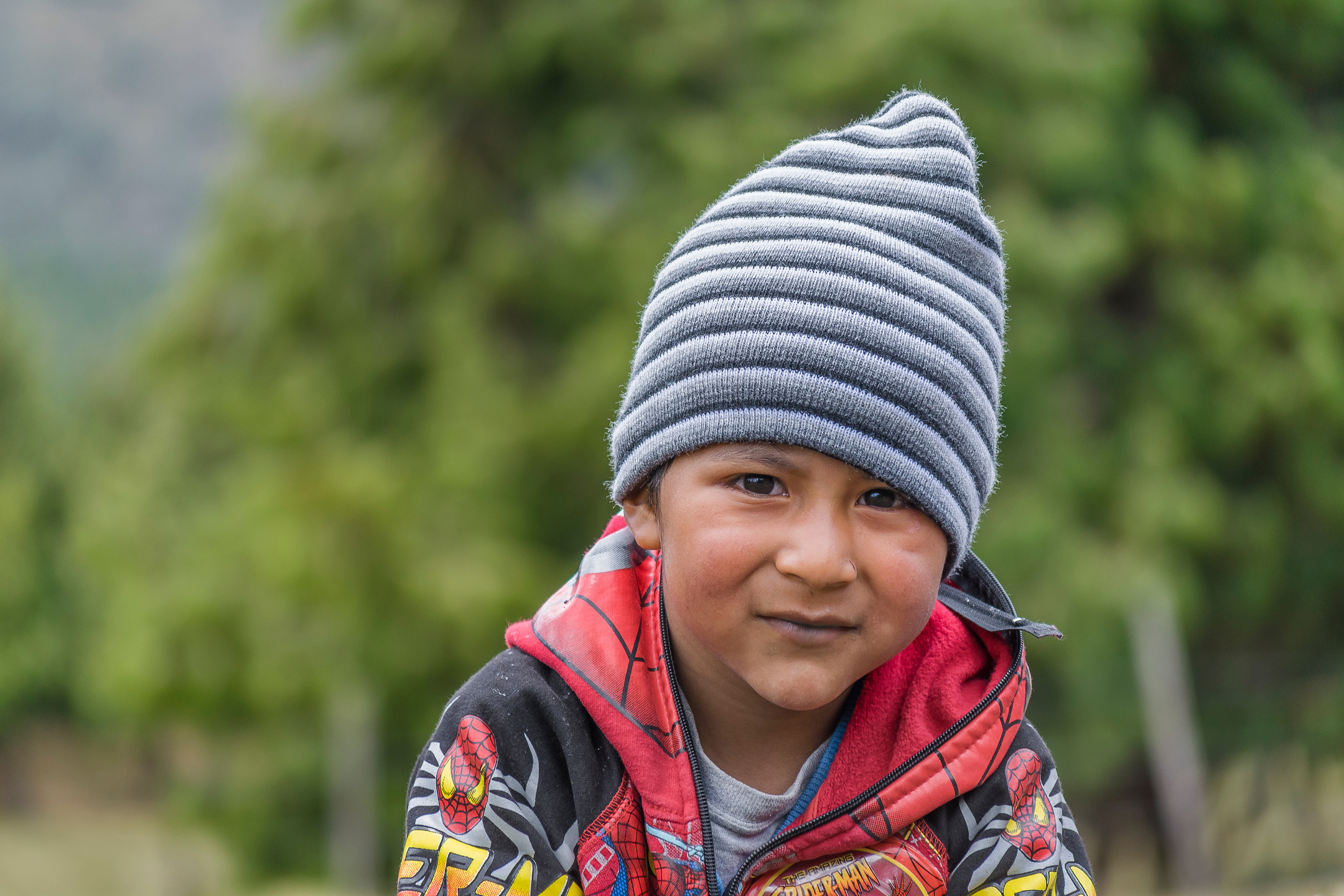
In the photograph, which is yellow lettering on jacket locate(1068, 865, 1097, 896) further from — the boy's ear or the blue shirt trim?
the boy's ear

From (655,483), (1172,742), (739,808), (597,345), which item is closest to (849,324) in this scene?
(655,483)

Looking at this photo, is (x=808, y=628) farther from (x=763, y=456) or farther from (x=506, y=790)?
(x=506, y=790)

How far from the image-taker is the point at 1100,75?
254 inches

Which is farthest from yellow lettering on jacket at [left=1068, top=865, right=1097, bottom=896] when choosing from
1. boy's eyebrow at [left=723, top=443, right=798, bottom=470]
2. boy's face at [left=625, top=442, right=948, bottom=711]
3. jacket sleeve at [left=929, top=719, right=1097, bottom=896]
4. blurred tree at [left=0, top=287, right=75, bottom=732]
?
blurred tree at [left=0, top=287, right=75, bottom=732]

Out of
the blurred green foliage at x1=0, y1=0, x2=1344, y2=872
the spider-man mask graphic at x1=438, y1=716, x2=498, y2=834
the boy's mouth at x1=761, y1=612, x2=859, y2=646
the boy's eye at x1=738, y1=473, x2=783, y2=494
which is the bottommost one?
the spider-man mask graphic at x1=438, y1=716, x2=498, y2=834

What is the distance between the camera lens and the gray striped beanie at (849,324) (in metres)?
1.23

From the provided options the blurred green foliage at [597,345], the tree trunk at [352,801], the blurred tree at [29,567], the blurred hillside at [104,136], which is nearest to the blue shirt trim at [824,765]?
the blurred green foliage at [597,345]

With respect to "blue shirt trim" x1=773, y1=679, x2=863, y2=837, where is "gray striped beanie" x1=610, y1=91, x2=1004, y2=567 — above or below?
above

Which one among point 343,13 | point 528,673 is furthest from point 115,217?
point 528,673

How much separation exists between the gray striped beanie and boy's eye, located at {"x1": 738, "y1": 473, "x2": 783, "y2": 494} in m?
0.04

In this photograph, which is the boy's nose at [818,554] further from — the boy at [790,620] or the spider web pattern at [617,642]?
the spider web pattern at [617,642]

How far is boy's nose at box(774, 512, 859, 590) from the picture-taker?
117 cm

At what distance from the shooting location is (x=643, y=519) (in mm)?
1392

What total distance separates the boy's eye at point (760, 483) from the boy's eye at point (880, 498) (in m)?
0.09
